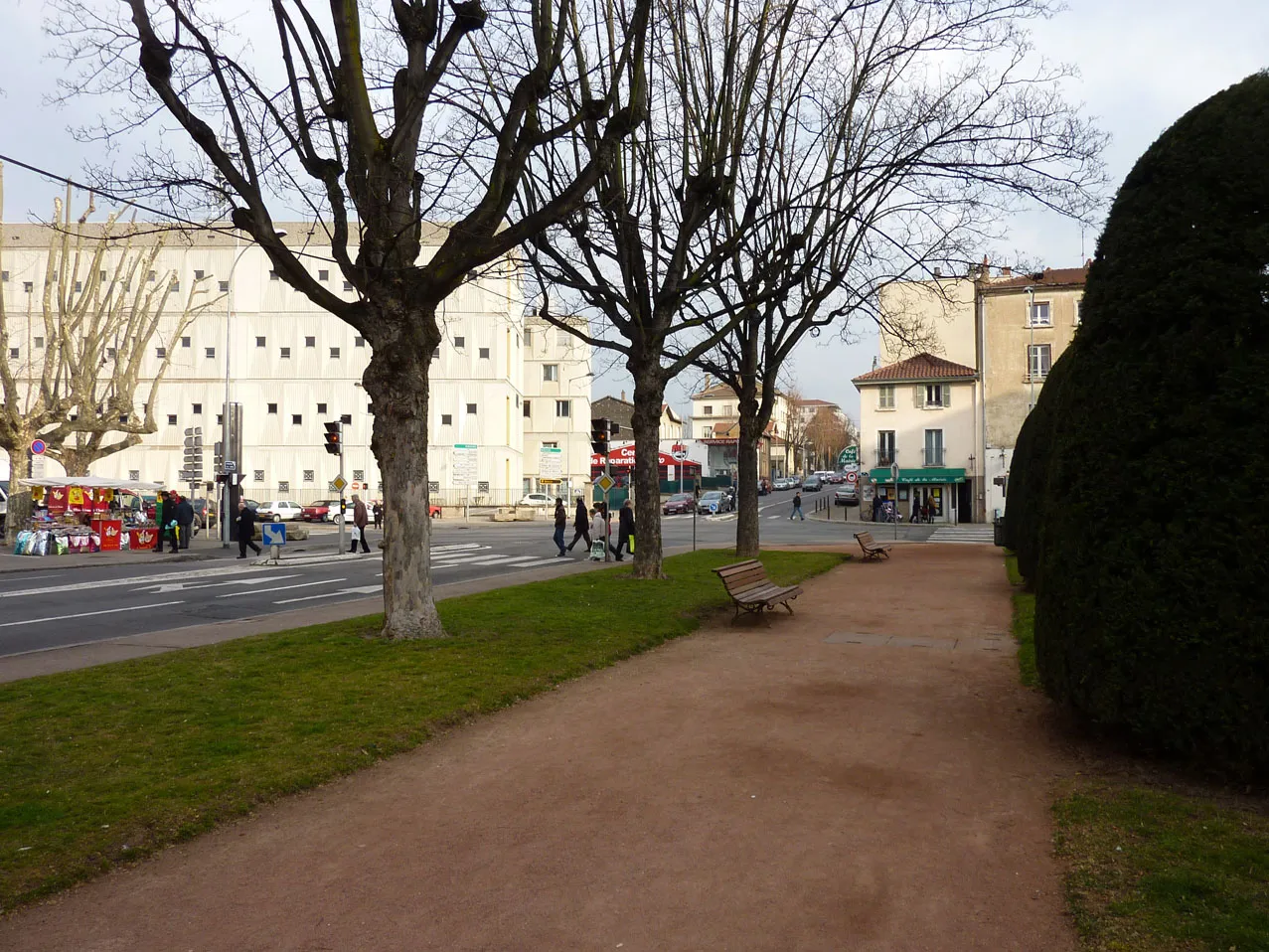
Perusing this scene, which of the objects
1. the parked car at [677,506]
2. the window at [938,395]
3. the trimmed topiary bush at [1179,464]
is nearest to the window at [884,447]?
the window at [938,395]

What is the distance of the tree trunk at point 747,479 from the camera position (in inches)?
940

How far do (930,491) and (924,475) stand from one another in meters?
1.71

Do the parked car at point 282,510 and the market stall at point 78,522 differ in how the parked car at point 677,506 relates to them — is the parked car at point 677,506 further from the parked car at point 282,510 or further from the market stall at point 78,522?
the market stall at point 78,522

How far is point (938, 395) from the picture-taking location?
182 ft

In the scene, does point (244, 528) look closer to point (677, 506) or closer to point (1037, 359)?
point (677, 506)

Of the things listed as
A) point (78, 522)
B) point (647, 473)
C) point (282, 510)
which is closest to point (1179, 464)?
point (647, 473)

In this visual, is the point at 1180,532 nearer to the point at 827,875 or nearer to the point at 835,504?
the point at 827,875

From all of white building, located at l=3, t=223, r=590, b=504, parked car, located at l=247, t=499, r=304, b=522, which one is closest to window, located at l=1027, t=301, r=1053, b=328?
white building, located at l=3, t=223, r=590, b=504

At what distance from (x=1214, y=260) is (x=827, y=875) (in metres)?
4.19

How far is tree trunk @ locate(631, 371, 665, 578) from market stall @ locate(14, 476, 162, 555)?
1964 centimetres

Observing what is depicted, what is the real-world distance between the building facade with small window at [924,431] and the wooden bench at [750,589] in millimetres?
41296

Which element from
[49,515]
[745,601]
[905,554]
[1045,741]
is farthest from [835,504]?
[1045,741]

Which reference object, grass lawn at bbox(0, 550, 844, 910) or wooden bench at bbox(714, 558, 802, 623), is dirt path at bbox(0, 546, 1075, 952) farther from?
wooden bench at bbox(714, 558, 802, 623)

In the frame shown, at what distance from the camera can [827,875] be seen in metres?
4.55
